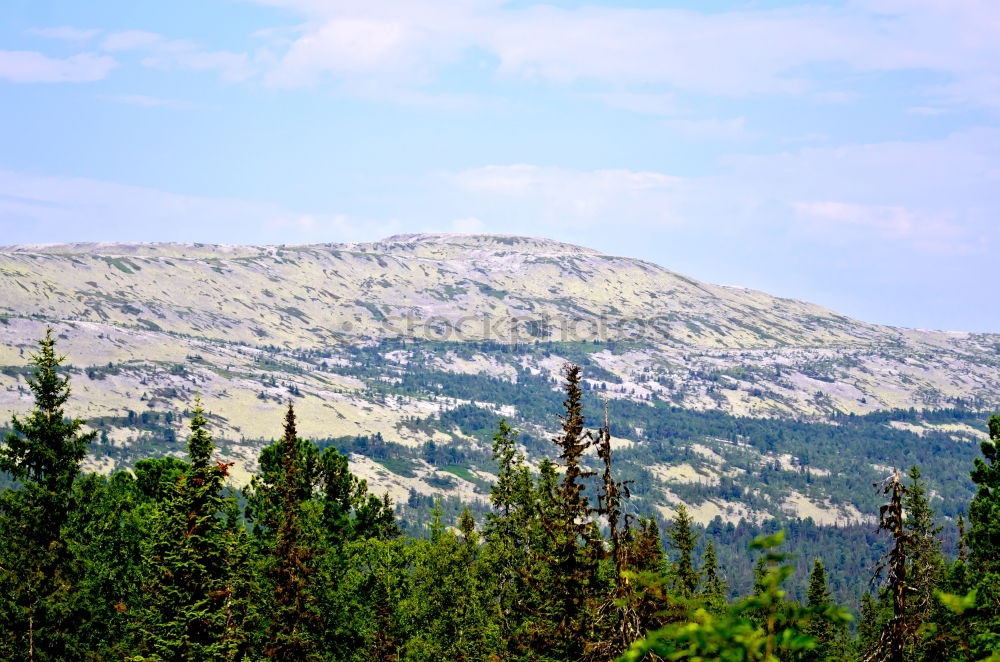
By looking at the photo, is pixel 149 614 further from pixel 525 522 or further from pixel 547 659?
pixel 525 522

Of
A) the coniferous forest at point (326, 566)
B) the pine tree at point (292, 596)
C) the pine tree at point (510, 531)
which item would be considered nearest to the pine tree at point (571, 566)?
the coniferous forest at point (326, 566)

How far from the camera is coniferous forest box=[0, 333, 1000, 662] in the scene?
34406 mm

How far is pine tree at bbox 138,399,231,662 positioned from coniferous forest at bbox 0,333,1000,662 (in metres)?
0.09

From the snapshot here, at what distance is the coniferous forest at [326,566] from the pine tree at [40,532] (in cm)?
11

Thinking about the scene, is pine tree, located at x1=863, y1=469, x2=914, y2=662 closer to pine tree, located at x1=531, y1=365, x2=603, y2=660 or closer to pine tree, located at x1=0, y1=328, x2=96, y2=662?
pine tree, located at x1=531, y1=365, x2=603, y2=660

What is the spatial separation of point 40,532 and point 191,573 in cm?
1850

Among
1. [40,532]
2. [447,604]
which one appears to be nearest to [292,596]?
[40,532]

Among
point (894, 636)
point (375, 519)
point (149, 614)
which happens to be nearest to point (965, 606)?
point (894, 636)

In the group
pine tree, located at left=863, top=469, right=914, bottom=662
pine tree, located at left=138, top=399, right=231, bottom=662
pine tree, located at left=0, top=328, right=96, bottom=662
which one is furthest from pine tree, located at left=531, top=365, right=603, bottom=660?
pine tree, located at left=0, top=328, right=96, bottom=662

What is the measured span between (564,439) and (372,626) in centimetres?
2312

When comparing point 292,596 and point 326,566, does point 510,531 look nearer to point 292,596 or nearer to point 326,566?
point 326,566

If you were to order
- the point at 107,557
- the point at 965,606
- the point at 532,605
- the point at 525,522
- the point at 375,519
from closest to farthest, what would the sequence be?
the point at 965,606 → the point at 532,605 → the point at 525,522 → the point at 107,557 → the point at 375,519

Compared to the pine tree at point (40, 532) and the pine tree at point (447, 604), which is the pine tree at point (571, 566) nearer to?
the pine tree at point (447, 604)

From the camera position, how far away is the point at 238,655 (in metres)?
42.7
